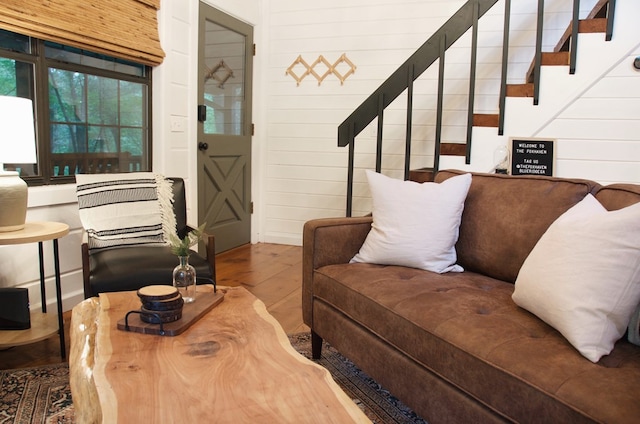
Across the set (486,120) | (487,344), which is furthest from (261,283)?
(487,344)

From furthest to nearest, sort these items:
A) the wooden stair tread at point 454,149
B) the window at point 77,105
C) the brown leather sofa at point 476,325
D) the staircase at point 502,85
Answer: the wooden stair tread at point 454,149, the staircase at point 502,85, the window at point 77,105, the brown leather sofa at point 476,325

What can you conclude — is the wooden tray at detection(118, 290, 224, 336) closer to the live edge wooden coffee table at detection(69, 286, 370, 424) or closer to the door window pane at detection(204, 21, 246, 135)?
the live edge wooden coffee table at detection(69, 286, 370, 424)

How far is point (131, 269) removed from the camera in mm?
2324

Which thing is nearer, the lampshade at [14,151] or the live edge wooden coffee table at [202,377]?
the live edge wooden coffee table at [202,377]

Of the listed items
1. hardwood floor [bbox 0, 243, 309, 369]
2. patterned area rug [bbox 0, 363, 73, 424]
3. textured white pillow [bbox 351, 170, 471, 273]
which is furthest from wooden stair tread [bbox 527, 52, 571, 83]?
patterned area rug [bbox 0, 363, 73, 424]

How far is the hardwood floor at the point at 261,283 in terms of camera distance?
2350mm

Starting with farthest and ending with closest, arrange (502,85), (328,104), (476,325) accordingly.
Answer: (328,104) < (502,85) < (476,325)

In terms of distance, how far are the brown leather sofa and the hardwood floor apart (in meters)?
0.73

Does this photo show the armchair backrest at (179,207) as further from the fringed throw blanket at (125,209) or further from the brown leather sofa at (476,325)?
the brown leather sofa at (476,325)

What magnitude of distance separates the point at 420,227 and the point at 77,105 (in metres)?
2.17

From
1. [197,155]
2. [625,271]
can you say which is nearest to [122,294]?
[625,271]

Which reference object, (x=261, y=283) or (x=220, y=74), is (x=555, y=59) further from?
(x=220, y=74)

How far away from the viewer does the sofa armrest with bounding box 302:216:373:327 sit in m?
2.28

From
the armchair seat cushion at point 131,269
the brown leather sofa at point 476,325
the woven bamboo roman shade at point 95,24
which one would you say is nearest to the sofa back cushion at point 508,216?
the brown leather sofa at point 476,325
